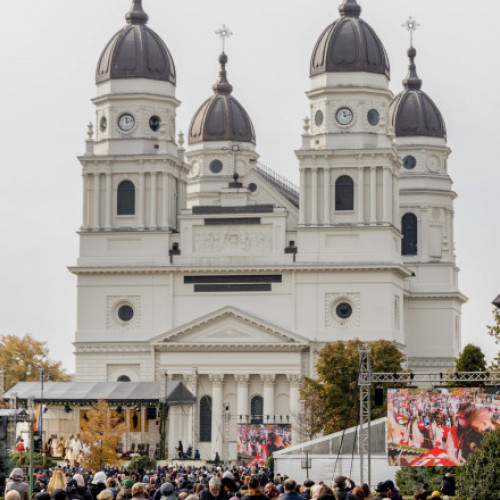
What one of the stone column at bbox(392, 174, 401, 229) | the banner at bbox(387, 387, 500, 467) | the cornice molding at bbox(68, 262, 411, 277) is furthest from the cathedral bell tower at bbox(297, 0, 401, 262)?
the banner at bbox(387, 387, 500, 467)

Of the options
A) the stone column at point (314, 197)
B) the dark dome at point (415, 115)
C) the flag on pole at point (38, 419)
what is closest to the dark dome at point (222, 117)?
the dark dome at point (415, 115)

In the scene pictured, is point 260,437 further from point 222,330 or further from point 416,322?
point 416,322

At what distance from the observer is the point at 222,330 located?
99.0 m

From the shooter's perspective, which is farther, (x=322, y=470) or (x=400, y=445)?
(x=322, y=470)

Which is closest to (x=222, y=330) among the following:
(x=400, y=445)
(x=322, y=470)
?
(x=322, y=470)

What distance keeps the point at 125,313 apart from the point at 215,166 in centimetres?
2395

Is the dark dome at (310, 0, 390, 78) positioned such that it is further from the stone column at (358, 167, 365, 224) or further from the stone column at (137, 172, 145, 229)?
the stone column at (137, 172, 145, 229)

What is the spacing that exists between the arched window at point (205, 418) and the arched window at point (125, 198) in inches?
499

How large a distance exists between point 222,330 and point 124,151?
43.5 ft

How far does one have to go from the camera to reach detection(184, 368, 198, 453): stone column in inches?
3821

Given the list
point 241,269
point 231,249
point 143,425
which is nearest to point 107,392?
point 143,425

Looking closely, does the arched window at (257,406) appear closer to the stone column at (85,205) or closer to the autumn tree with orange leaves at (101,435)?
the autumn tree with orange leaves at (101,435)

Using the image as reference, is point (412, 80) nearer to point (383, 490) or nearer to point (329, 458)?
point (329, 458)

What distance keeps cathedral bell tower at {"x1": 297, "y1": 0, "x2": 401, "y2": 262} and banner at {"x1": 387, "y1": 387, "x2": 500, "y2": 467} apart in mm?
39816
